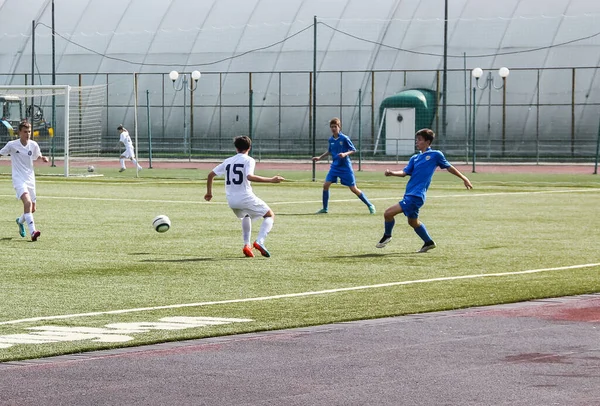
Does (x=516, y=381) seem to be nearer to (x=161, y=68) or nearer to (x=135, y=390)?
(x=135, y=390)

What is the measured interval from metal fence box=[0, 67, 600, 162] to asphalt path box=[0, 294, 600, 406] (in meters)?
40.3

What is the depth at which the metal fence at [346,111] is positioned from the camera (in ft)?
180

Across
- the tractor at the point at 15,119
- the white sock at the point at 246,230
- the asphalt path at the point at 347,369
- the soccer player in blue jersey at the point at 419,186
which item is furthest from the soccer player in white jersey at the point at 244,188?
the tractor at the point at 15,119

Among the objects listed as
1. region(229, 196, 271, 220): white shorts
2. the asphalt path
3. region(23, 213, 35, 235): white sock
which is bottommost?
the asphalt path

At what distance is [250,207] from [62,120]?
49.0 meters

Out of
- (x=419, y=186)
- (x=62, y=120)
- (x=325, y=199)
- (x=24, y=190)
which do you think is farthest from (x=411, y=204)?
(x=62, y=120)

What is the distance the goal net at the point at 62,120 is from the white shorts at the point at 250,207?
3401 centimetres

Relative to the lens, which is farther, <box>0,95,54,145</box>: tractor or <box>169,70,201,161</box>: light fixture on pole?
<box>169,70,201,161</box>: light fixture on pole

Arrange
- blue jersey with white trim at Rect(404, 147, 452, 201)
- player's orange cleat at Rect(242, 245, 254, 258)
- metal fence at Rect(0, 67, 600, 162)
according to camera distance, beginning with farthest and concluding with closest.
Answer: metal fence at Rect(0, 67, 600, 162) < blue jersey with white trim at Rect(404, 147, 452, 201) < player's orange cleat at Rect(242, 245, 254, 258)

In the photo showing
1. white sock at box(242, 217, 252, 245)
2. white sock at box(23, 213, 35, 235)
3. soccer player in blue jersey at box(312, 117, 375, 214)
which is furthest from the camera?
soccer player in blue jersey at box(312, 117, 375, 214)

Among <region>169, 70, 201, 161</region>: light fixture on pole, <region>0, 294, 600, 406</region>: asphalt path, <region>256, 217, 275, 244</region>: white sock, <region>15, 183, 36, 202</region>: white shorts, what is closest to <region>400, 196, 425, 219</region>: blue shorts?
<region>256, 217, 275, 244</region>: white sock

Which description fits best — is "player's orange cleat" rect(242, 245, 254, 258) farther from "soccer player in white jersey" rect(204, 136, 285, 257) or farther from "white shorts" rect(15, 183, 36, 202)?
"white shorts" rect(15, 183, 36, 202)

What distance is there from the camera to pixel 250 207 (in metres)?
16.8

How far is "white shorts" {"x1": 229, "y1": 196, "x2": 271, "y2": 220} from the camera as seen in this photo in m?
16.7
